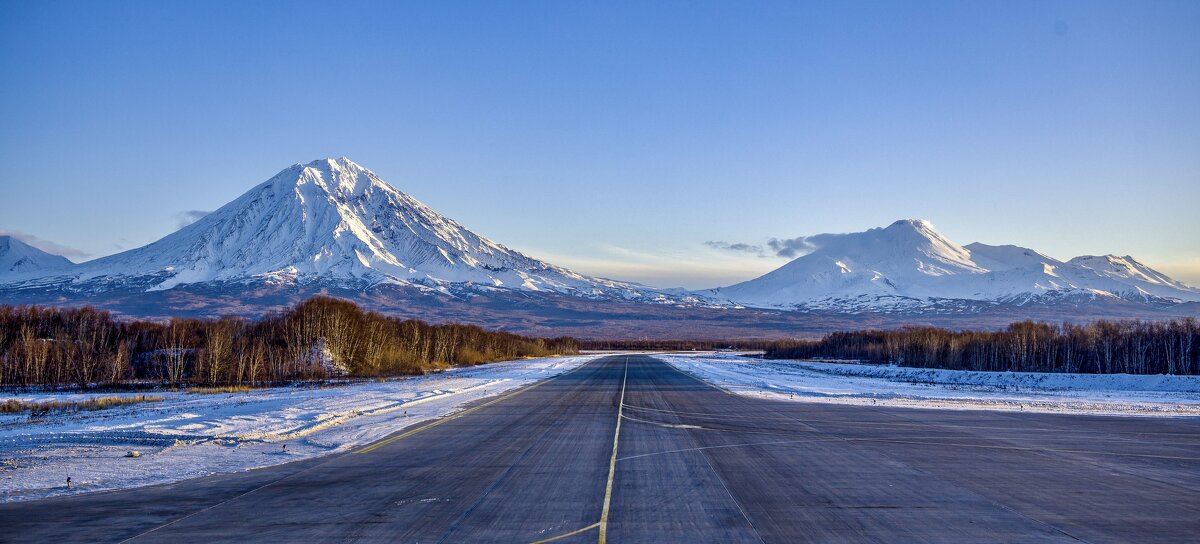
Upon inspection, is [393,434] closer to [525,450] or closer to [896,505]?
[525,450]

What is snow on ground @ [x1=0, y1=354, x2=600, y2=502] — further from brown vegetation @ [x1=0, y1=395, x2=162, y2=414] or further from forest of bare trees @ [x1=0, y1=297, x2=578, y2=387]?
forest of bare trees @ [x1=0, y1=297, x2=578, y2=387]

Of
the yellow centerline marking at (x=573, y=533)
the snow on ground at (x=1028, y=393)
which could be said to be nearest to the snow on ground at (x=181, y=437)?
the yellow centerline marking at (x=573, y=533)

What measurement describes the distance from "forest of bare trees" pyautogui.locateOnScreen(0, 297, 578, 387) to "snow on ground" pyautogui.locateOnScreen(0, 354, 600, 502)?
17156mm

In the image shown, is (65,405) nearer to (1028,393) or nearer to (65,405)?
(65,405)

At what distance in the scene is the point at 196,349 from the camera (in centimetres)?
5128

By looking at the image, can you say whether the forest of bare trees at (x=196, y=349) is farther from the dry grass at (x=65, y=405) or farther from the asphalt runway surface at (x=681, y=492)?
the asphalt runway surface at (x=681, y=492)

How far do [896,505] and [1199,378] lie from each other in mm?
42721

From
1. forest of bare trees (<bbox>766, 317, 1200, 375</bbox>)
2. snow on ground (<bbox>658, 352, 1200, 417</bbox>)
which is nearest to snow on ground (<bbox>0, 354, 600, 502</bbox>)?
snow on ground (<bbox>658, 352, 1200, 417</bbox>)

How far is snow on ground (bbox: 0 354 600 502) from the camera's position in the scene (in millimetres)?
13430

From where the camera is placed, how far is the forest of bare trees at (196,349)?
143ft

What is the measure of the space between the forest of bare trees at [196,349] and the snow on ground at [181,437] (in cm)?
1716

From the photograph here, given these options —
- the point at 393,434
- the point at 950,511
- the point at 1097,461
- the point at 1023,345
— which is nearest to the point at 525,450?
the point at 393,434

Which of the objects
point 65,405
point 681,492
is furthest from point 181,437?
point 65,405

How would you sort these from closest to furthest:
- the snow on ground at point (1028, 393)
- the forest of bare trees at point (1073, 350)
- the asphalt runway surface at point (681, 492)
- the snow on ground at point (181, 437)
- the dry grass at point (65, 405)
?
the asphalt runway surface at point (681, 492) → the snow on ground at point (181, 437) → the dry grass at point (65, 405) → the snow on ground at point (1028, 393) → the forest of bare trees at point (1073, 350)
